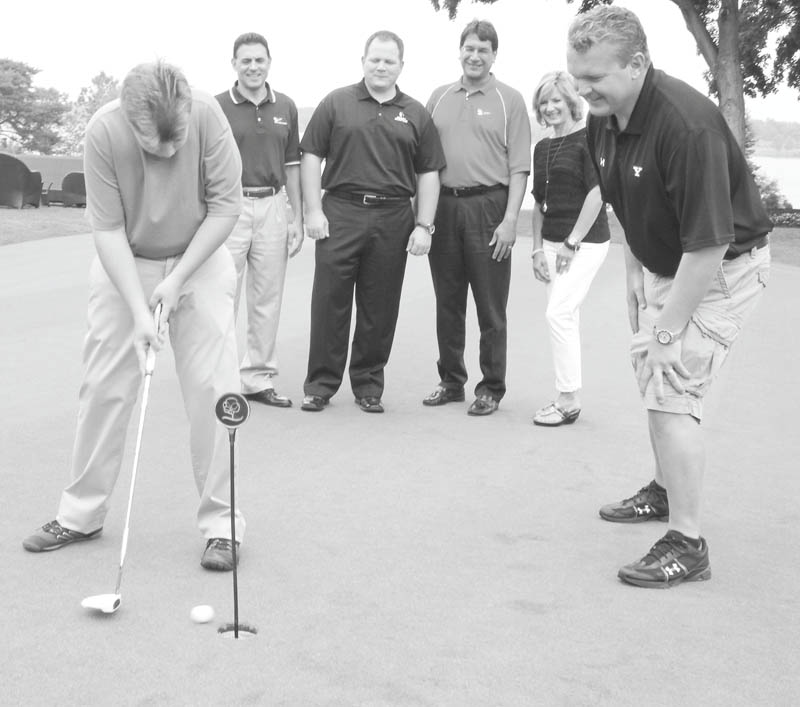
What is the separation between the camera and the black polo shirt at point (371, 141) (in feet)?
23.5

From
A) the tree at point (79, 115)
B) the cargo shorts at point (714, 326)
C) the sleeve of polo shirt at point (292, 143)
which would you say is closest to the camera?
the cargo shorts at point (714, 326)

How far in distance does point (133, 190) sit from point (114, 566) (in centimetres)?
139

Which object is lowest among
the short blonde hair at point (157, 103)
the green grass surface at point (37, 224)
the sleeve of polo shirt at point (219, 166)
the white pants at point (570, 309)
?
the green grass surface at point (37, 224)

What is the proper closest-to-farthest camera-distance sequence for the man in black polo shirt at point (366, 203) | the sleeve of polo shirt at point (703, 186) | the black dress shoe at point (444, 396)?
1. the sleeve of polo shirt at point (703, 186)
2. the man in black polo shirt at point (366, 203)
3. the black dress shoe at point (444, 396)

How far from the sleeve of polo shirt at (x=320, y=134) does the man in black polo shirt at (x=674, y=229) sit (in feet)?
8.92

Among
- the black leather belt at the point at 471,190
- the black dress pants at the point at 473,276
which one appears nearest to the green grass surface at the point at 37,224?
the black dress pants at the point at 473,276

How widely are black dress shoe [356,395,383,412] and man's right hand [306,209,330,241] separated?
1.02 metres

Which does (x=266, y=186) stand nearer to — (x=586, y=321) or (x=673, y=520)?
(x=673, y=520)

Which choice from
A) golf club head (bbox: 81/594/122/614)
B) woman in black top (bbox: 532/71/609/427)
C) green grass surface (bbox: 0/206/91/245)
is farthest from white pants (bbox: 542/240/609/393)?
green grass surface (bbox: 0/206/91/245)

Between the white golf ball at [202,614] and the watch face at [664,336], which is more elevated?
the watch face at [664,336]

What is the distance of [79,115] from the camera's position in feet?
346

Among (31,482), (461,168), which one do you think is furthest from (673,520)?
(461,168)

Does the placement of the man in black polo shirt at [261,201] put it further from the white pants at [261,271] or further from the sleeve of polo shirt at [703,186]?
the sleeve of polo shirt at [703,186]

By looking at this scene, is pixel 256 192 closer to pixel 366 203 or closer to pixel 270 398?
pixel 366 203
